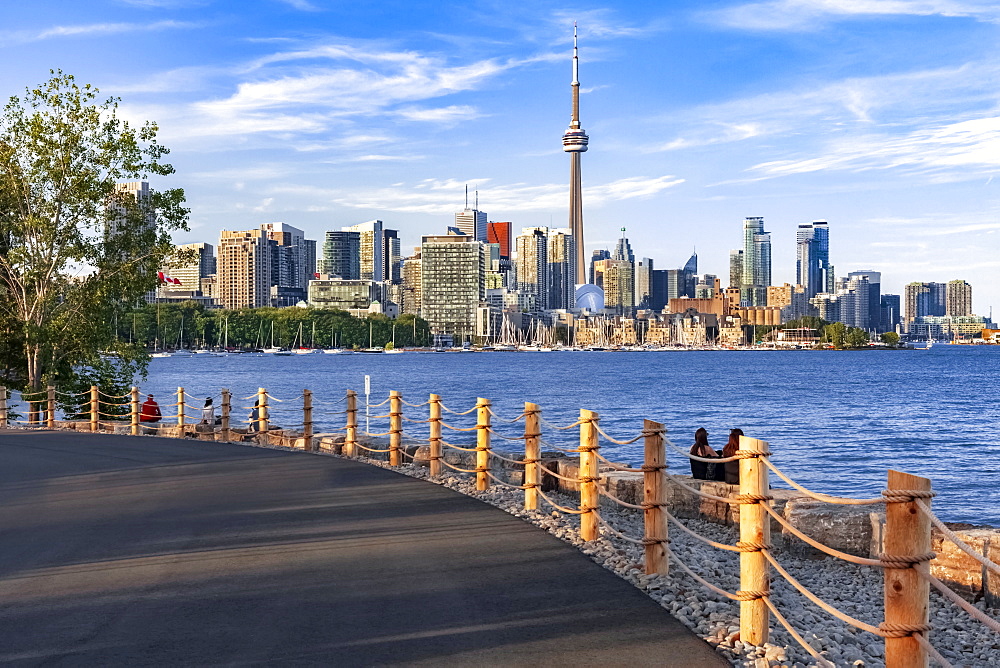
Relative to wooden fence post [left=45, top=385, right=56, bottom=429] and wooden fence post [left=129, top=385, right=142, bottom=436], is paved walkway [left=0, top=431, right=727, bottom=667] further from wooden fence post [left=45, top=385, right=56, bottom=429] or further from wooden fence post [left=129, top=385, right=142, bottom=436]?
wooden fence post [left=45, top=385, right=56, bottom=429]

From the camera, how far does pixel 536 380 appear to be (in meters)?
128

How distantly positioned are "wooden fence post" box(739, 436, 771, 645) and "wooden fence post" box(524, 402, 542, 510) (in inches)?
246

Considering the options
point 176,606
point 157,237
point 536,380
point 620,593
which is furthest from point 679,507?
point 536,380

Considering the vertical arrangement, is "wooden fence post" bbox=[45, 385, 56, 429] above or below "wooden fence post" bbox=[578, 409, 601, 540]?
below

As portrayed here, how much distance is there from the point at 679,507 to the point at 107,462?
1173cm

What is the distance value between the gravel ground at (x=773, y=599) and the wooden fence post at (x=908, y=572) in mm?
1530

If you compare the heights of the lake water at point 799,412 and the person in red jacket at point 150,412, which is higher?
the person in red jacket at point 150,412

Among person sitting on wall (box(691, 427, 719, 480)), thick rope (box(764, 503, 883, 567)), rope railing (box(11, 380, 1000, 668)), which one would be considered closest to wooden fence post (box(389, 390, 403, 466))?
rope railing (box(11, 380, 1000, 668))

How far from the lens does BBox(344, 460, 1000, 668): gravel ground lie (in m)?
7.86

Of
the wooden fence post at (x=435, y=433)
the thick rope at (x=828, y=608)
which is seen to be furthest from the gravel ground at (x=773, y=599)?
the wooden fence post at (x=435, y=433)

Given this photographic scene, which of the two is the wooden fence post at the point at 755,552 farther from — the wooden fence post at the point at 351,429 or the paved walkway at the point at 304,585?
the wooden fence post at the point at 351,429

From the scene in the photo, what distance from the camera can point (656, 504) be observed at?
9.67m

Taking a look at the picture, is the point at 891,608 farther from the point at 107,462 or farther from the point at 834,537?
the point at 107,462

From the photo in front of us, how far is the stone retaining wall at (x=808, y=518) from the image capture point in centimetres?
1164
